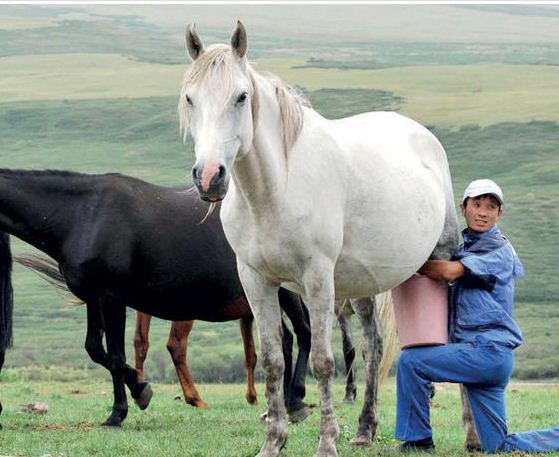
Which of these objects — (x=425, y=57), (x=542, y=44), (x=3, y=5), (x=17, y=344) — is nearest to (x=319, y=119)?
(x=17, y=344)

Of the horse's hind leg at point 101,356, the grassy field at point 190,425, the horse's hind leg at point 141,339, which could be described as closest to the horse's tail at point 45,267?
the horse's hind leg at point 141,339

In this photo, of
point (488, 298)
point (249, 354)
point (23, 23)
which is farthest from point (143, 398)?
point (23, 23)

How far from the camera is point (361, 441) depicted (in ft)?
25.0

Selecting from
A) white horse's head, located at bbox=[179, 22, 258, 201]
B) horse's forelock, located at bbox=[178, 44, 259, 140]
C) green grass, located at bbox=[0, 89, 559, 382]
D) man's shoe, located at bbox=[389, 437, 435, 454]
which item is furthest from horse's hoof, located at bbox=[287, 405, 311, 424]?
green grass, located at bbox=[0, 89, 559, 382]

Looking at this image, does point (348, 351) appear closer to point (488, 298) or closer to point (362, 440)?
point (362, 440)

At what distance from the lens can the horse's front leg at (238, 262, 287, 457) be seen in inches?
263

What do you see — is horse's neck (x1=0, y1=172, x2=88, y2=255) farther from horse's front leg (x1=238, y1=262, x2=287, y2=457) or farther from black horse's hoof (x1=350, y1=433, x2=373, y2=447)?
black horse's hoof (x1=350, y1=433, x2=373, y2=447)

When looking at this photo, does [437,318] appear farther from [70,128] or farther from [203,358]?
[70,128]

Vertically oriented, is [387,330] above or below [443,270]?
below

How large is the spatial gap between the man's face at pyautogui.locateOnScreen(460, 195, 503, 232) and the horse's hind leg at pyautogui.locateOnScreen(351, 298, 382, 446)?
1.37 m

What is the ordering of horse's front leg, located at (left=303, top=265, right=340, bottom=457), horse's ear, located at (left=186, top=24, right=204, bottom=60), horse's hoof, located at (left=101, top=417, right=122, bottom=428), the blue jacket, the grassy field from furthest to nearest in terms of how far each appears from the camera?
horse's hoof, located at (left=101, top=417, right=122, bottom=428) → the grassy field → the blue jacket → horse's front leg, located at (left=303, top=265, right=340, bottom=457) → horse's ear, located at (left=186, top=24, right=204, bottom=60)

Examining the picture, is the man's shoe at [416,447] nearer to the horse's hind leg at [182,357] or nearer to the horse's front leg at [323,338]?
the horse's front leg at [323,338]

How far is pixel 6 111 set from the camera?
42031 mm

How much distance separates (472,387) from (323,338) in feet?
3.47
